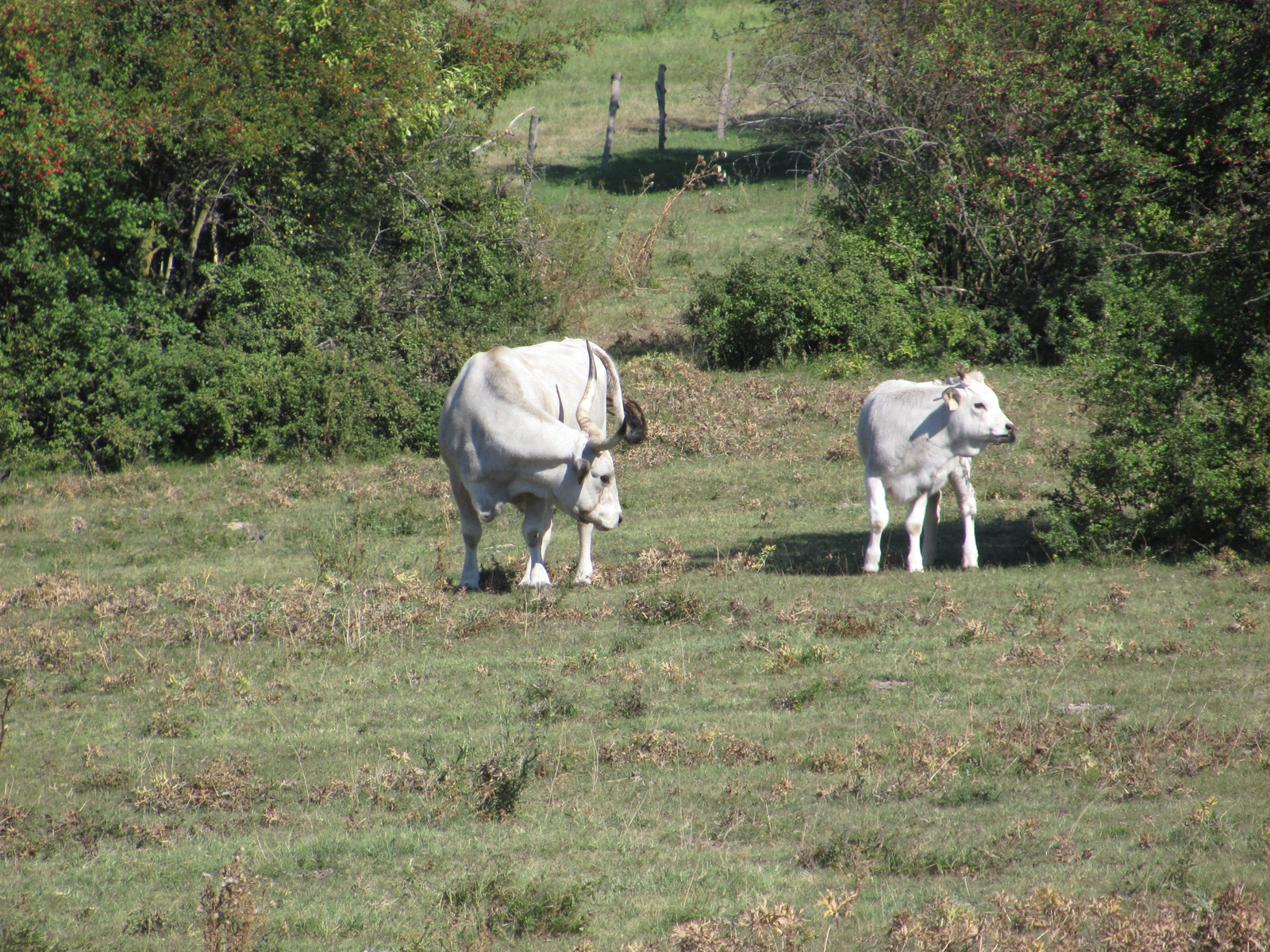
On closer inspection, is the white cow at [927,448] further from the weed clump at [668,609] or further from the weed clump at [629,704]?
the weed clump at [629,704]

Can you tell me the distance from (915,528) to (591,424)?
3394 mm

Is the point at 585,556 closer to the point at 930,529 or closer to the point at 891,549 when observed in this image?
the point at 891,549

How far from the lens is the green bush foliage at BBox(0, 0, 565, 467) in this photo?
17.8 metres

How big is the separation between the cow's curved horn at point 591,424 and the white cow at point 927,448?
266 cm

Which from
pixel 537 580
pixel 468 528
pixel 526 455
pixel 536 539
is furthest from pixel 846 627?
pixel 468 528

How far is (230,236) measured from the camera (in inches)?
827

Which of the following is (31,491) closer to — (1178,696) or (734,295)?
(734,295)

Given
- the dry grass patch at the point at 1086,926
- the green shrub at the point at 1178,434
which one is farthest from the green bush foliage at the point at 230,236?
the dry grass patch at the point at 1086,926

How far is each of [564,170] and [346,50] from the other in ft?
57.7

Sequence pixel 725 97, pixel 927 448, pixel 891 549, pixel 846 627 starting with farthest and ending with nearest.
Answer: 1. pixel 725 97
2. pixel 891 549
3. pixel 927 448
4. pixel 846 627

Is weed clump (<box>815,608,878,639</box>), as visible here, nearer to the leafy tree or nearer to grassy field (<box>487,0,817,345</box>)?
the leafy tree

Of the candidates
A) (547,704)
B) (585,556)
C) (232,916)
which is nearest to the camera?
(232,916)

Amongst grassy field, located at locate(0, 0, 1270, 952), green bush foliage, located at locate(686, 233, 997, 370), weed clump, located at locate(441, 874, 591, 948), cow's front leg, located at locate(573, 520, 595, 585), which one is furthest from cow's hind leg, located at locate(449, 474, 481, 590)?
green bush foliage, located at locate(686, 233, 997, 370)

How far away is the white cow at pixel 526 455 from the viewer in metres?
11.7
